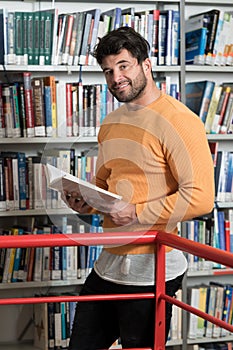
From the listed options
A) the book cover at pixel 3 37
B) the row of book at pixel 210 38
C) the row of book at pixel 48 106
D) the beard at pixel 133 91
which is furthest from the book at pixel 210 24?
the beard at pixel 133 91

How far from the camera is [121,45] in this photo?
6.10 feet

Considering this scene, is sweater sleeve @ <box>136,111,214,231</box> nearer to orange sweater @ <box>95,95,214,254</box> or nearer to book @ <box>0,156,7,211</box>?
orange sweater @ <box>95,95,214,254</box>

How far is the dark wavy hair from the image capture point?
186 centimetres

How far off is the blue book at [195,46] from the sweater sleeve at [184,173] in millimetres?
1444

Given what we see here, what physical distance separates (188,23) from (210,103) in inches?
15.6

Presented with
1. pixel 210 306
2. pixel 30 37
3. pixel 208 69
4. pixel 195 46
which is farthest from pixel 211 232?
pixel 30 37

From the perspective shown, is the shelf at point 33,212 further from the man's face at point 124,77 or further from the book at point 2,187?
the man's face at point 124,77

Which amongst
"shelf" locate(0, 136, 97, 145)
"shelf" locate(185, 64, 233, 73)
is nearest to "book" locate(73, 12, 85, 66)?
"shelf" locate(0, 136, 97, 145)

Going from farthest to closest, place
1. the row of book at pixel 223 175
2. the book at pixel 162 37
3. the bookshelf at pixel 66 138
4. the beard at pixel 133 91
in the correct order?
the row of book at pixel 223 175 → the book at pixel 162 37 → the bookshelf at pixel 66 138 → the beard at pixel 133 91

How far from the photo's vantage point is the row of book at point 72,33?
2.91 meters

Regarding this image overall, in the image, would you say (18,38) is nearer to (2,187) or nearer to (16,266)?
(2,187)

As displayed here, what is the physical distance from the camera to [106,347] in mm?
1951

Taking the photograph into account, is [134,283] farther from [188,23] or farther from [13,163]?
[188,23]

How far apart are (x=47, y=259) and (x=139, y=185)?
4.31 feet
